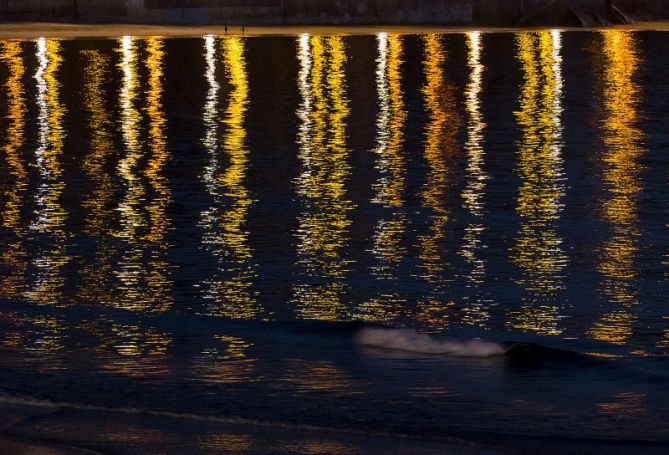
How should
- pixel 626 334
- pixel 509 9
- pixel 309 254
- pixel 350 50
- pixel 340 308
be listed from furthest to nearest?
pixel 509 9 → pixel 350 50 → pixel 309 254 → pixel 340 308 → pixel 626 334

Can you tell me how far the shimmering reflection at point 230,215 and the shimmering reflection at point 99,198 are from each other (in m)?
0.79

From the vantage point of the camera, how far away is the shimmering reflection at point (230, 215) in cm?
Result: 1080

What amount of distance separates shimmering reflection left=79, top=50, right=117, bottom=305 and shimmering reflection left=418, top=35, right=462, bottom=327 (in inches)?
87.6

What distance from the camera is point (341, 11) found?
5941 centimetres

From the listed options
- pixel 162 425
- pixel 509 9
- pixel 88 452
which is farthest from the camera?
pixel 509 9

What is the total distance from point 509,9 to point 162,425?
52.8 metres

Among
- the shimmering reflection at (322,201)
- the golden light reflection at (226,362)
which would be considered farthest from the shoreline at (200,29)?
the golden light reflection at (226,362)

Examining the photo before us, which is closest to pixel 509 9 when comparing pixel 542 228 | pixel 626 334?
pixel 542 228

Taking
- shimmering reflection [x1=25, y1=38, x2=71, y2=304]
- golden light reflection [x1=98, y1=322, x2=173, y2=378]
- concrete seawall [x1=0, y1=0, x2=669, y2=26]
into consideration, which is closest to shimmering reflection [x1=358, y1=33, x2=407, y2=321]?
golden light reflection [x1=98, y1=322, x2=173, y2=378]

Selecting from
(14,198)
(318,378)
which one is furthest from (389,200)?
(318,378)

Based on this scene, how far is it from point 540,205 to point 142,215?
366 cm

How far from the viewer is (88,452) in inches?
284

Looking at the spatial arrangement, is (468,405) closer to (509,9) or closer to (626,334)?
(626,334)

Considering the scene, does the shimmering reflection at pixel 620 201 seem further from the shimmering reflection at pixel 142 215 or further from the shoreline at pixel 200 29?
the shoreline at pixel 200 29
